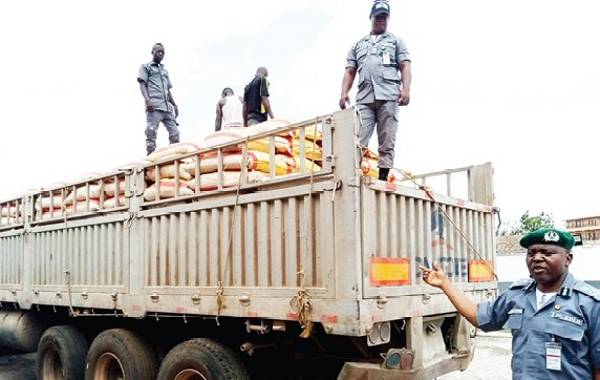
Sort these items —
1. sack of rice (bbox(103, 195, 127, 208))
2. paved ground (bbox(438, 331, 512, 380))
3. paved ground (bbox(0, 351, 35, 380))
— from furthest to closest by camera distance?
paved ground (bbox(0, 351, 35, 380)), paved ground (bbox(438, 331, 512, 380)), sack of rice (bbox(103, 195, 127, 208))

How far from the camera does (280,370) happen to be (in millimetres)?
4438

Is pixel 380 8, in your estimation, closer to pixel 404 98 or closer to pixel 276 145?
pixel 404 98

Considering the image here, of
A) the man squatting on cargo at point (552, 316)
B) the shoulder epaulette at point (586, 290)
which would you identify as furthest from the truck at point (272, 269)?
the shoulder epaulette at point (586, 290)

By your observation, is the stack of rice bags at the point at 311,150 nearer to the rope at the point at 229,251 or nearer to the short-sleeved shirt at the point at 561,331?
the rope at the point at 229,251

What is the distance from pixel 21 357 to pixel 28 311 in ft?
8.44

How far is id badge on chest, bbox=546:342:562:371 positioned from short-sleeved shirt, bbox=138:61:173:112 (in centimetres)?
620

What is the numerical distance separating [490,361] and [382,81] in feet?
16.0

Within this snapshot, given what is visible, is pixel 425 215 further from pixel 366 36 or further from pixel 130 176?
pixel 130 176

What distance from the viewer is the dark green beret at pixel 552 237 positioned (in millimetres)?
2830

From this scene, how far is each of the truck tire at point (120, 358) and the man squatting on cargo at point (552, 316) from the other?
288 centimetres

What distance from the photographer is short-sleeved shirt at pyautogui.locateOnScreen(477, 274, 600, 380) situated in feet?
8.79

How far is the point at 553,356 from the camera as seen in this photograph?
2703 millimetres

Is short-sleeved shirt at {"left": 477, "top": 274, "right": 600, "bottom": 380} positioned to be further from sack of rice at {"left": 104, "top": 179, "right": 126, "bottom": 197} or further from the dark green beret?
sack of rice at {"left": 104, "top": 179, "right": 126, "bottom": 197}


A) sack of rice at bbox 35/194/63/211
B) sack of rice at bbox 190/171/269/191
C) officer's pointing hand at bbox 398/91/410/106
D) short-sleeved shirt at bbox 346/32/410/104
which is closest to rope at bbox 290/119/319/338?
sack of rice at bbox 190/171/269/191
